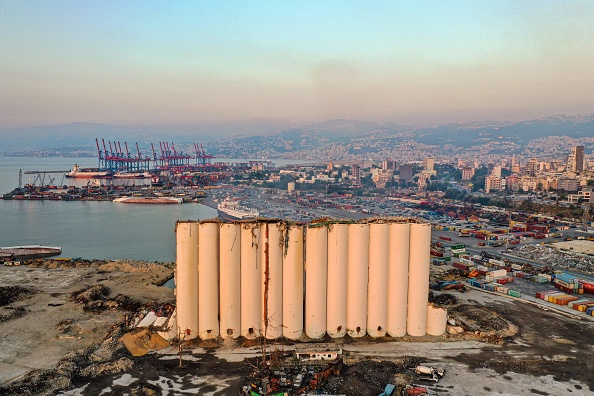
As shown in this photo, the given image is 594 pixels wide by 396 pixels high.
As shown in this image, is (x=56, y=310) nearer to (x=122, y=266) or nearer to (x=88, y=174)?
(x=122, y=266)

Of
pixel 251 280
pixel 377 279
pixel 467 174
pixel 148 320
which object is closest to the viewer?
pixel 251 280

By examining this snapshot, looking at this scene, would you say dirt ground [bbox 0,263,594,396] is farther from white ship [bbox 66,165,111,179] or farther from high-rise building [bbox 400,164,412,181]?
white ship [bbox 66,165,111,179]

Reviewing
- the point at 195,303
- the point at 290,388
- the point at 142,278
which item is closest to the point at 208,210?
the point at 142,278

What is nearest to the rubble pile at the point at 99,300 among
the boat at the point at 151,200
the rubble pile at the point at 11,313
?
the rubble pile at the point at 11,313

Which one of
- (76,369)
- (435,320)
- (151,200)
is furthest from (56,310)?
(151,200)

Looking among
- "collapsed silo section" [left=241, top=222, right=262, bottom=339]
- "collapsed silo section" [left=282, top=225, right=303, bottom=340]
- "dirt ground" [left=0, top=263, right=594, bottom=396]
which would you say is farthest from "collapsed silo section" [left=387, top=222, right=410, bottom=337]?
"collapsed silo section" [left=241, top=222, right=262, bottom=339]

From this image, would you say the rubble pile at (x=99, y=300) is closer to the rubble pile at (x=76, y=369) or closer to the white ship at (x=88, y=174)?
the rubble pile at (x=76, y=369)
